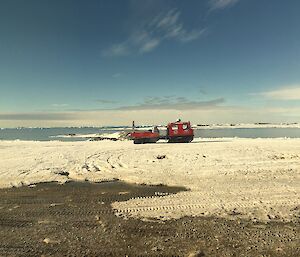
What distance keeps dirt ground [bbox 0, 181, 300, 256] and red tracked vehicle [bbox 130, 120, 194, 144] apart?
22444mm

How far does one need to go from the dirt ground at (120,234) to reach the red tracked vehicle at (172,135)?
2244cm

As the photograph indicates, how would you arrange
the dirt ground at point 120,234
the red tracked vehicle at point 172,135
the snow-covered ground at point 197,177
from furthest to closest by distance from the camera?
the red tracked vehicle at point 172,135 → the snow-covered ground at point 197,177 → the dirt ground at point 120,234

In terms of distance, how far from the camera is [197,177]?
14.0 metres

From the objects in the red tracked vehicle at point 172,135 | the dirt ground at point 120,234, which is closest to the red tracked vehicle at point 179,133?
the red tracked vehicle at point 172,135

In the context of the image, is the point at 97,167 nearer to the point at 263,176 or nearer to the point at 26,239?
the point at 263,176

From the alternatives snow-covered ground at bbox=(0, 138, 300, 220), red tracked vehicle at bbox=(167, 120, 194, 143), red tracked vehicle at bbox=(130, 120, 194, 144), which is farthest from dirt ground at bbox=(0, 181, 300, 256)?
red tracked vehicle at bbox=(167, 120, 194, 143)

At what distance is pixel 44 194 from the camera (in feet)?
36.8

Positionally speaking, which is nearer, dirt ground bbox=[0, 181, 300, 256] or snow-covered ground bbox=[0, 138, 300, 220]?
dirt ground bbox=[0, 181, 300, 256]

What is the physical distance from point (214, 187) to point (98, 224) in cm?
537

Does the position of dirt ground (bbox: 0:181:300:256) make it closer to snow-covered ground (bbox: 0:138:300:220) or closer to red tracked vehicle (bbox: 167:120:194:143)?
Answer: snow-covered ground (bbox: 0:138:300:220)

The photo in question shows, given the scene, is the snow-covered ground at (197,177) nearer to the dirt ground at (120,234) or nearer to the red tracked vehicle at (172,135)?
the dirt ground at (120,234)

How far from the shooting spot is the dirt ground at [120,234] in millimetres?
6324

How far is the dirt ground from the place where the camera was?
6324 mm

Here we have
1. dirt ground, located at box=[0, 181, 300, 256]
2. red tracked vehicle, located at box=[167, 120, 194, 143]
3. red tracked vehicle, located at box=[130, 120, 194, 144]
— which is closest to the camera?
dirt ground, located at box=[0, 181, 300, 256]
